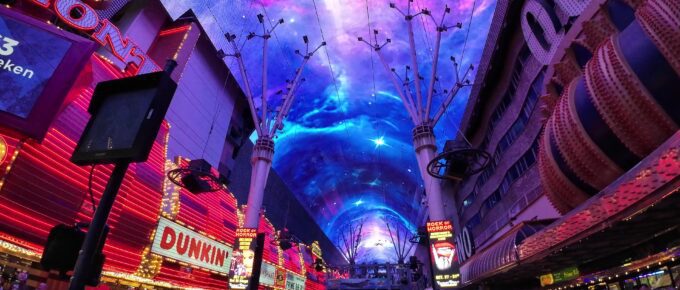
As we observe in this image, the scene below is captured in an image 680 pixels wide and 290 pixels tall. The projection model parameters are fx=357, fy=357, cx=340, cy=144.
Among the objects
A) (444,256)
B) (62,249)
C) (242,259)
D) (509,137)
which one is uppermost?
(509,137)

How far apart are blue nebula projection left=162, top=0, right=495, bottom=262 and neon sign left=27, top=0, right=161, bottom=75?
23.4 ft

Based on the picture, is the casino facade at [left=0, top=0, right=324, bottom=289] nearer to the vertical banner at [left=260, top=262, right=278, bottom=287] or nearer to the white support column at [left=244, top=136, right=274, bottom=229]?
the vertical banner at [left=260, top=262, right=278, bottom=287]

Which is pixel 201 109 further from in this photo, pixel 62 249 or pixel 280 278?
pixel 62 249

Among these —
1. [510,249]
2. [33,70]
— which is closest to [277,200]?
[510,249]

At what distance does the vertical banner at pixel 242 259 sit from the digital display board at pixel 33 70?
35.9 ft

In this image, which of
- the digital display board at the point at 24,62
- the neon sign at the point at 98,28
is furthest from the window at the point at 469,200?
the digital display board at the point at 24,62

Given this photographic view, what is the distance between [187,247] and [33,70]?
7.43 m

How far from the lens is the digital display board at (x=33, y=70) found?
750 cm

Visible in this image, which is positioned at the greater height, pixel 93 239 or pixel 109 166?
pixel 109 166

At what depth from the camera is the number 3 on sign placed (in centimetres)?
770

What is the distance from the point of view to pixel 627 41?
5.76 meters

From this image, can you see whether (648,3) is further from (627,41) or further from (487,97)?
(487,97)

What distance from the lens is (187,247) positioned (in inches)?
509

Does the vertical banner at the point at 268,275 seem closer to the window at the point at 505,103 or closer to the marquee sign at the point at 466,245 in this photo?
the marquee sign at the point at 466,245
